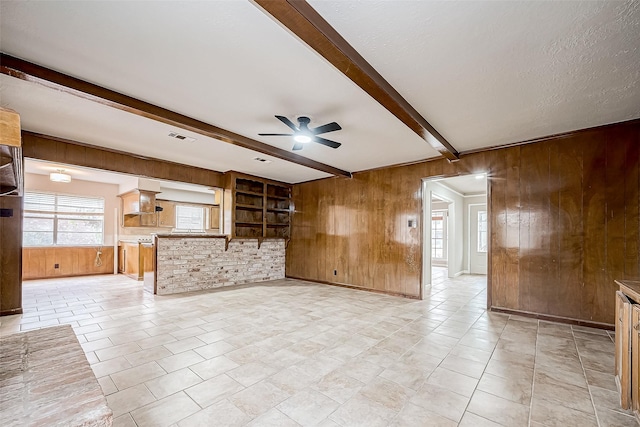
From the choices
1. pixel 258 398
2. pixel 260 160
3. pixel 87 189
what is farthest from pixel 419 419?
pixel 87 189

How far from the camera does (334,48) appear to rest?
200 cm

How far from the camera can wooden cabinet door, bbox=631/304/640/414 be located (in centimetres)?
174

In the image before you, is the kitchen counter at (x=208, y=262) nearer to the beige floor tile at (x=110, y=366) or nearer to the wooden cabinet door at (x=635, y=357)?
the beige floor tile at (x=110, y=366)

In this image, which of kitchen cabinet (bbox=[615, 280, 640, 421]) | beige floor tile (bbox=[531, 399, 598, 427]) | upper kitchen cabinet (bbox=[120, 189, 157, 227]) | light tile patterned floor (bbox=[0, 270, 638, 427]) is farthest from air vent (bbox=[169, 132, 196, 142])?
kitchen cabinet (bbox=[615, 280, 640, 421])

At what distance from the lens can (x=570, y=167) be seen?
3.85m

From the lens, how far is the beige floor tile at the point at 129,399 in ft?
6.31

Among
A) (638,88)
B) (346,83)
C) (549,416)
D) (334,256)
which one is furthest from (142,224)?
(638,88)

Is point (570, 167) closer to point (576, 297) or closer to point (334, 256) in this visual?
point (576, 297)

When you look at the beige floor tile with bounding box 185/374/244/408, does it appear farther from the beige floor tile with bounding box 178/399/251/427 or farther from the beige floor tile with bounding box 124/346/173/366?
the beige floor tile with bounding box 124/346/173/366

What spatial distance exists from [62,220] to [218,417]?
348 inches

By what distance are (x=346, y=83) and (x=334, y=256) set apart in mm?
4579

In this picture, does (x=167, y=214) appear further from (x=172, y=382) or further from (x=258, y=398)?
(x=258, y=398)

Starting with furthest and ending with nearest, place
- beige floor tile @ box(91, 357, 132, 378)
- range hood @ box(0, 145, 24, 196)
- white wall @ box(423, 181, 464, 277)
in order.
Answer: white wall @ box(423, 181, 464, 277) < beige floor tile @ box(91, 357, 132, 378) < range hood @ box(0, 145, 24, 196)

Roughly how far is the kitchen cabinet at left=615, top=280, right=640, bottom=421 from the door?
6988 mm
